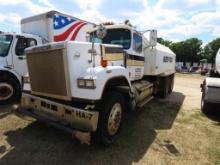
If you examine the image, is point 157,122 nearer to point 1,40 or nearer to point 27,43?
point 27,43

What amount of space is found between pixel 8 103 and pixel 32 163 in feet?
13.3

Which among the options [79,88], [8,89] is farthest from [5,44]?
[79,88]

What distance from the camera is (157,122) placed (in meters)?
5.91

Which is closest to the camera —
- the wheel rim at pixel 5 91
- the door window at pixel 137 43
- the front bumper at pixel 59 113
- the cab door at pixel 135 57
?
the front bumper at pixel 59 113

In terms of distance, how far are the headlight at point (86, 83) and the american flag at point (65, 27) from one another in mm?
4713

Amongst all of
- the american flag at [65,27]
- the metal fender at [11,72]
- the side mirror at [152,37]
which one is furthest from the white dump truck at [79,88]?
the american flag at [65,27]

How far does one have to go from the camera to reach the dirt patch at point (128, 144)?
376 cm

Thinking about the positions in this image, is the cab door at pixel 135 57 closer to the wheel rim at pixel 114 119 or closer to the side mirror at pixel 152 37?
the side mirror at pixel 152 37

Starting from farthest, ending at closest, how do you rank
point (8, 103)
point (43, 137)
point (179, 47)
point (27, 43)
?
1. point (179, 47)
2. point (27, 43)
3. point (8, 103)
4. point (43, 137)

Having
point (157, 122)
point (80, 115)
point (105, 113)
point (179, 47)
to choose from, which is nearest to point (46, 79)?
point (80, 115)

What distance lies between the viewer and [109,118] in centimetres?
407

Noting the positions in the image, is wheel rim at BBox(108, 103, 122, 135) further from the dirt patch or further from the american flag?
the american flag

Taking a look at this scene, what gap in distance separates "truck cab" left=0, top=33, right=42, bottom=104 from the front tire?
430 centimetres

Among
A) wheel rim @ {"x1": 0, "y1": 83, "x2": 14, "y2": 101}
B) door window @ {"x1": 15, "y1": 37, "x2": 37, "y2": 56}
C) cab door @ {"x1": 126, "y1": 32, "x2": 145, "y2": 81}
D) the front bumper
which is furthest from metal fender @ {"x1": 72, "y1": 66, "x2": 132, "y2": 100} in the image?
door window @ {"x1": 15, "y1": 37, "x2": 37, "y2": 56}
